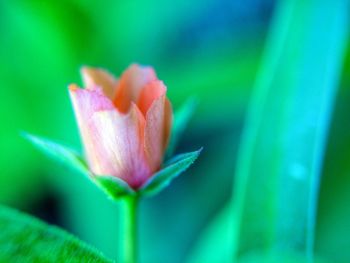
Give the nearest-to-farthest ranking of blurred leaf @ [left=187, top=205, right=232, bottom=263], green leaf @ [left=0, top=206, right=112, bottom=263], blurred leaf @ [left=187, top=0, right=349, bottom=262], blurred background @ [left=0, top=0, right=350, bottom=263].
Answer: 1. green leaf @ [left=0, top=206, right=112, bottom=263]
2. blurred leaf @ [left=187, top=0, right=349, bottom=262]
3. blurred leaf @ [left=187, top=205, right=232, bottom=263]
4. blurred background @ [left=0, top=0, right=350, bottom=263]

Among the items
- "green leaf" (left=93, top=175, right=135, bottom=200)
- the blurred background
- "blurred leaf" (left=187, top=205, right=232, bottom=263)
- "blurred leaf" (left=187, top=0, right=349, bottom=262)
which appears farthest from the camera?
the blurred background

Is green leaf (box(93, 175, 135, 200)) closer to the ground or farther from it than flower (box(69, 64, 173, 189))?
closer to the ground

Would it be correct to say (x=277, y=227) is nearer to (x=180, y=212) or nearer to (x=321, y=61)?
(x=321, y=61)

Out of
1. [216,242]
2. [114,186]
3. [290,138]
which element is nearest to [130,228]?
[114,186]

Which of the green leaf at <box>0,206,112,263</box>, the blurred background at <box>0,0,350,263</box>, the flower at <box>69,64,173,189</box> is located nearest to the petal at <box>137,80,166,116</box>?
the flower at <box>69,64,173,189</box>

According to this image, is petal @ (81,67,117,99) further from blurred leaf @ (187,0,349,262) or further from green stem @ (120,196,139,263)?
blurred leaf @ (187,0,349,262)

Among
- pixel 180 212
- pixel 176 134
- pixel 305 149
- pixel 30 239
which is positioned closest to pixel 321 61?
pixel 305 149

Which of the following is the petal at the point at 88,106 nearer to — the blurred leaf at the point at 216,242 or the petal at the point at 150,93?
the petal at the point at 150,93

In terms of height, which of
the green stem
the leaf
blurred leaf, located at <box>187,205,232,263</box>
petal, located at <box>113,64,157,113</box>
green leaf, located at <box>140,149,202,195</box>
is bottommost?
the green stem
